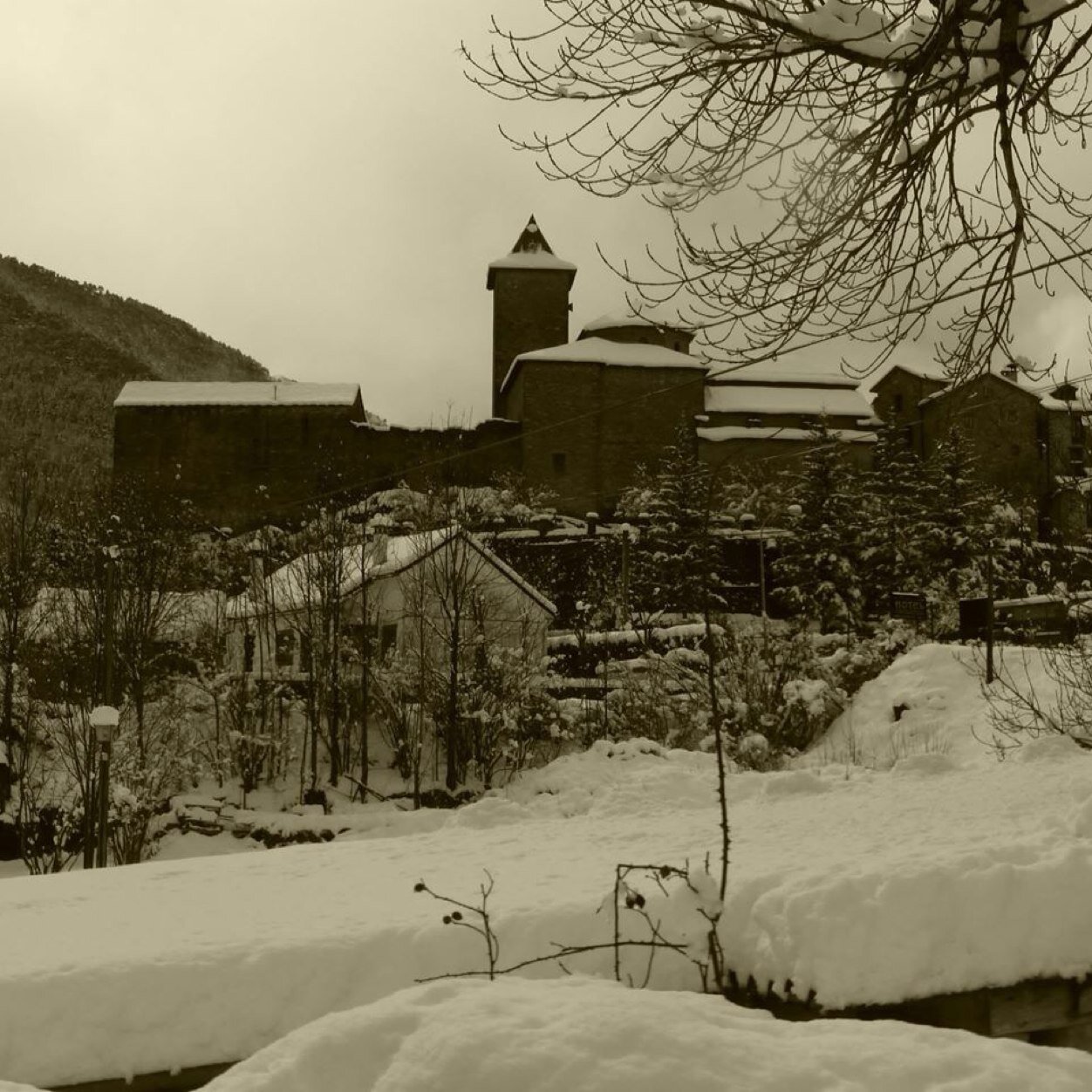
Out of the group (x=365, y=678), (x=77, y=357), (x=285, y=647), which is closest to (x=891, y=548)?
(x=365, y=678)

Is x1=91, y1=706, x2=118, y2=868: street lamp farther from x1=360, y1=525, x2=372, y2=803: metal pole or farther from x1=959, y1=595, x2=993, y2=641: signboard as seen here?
x1=959, y1=595, x2=993, y2=641: signboard

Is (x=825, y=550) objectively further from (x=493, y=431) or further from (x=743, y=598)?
(x=493, y=431)

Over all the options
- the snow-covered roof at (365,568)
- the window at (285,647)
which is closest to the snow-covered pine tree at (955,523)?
the snow-covered roof at (365,568)

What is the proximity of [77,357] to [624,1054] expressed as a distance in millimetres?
105876

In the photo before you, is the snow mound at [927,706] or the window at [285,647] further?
the window at [285,647]

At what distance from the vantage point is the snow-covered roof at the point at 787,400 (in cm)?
5259

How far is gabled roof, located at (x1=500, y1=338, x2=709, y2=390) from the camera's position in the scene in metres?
51.2

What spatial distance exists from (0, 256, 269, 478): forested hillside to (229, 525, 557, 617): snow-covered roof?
4563cm

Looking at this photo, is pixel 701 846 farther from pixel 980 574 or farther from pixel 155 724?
→ pixel 980 574

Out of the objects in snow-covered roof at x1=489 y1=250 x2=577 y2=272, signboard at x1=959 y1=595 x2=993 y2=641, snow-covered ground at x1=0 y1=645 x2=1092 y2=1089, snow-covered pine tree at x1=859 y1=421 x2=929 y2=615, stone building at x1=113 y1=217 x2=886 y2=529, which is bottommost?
snow-covered ground at x1=0 y1=645 x2=1092 y2=1089

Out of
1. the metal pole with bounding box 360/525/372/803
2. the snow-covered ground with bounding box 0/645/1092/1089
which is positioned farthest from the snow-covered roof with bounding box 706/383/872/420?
the snow-covered ground with bounding box 0/645/1092/1089

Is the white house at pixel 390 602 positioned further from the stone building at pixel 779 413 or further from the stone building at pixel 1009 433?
the stone building at pixel 1009 433

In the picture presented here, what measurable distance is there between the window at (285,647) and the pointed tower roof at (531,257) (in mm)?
29634

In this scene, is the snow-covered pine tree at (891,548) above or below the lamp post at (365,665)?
above
